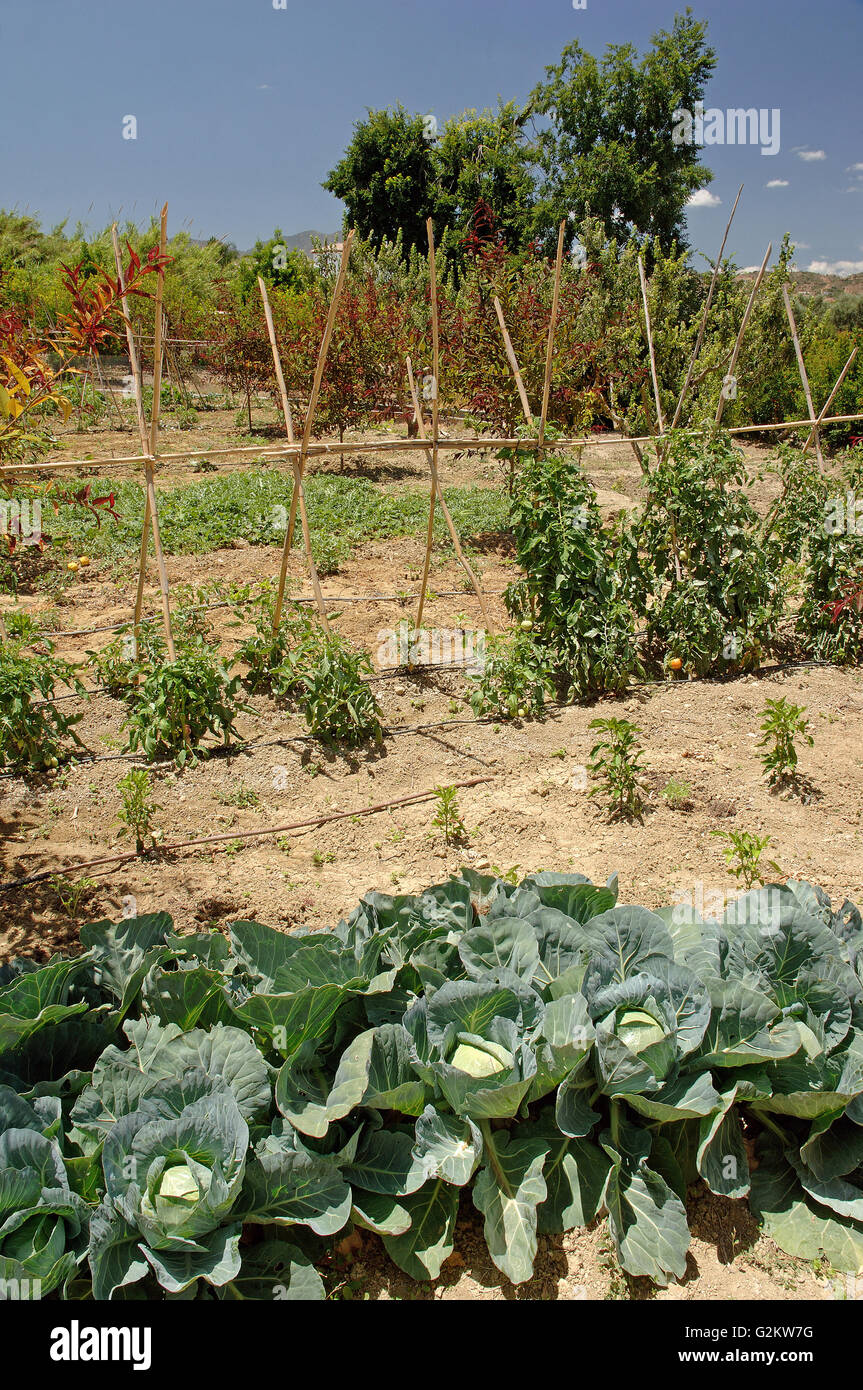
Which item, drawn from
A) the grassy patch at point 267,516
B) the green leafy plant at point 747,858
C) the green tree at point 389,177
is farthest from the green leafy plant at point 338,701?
the green tree at point 389,177

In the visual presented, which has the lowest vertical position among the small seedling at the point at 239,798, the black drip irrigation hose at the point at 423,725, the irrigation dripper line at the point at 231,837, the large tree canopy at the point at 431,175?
the irrigation dripper line at the point at 231,837

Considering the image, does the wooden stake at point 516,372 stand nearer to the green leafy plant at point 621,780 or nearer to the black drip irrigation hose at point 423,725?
the black drip irrigation hose at point 423,725

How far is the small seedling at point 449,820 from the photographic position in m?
3.61

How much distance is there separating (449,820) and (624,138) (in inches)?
894

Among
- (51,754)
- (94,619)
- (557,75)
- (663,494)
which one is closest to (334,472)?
(94,619)

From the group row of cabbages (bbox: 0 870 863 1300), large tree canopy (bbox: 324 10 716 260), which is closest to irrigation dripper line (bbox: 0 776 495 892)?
row of cabbages (bbox: 0 870 863 1300)

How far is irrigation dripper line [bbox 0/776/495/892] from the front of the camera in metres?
3.43

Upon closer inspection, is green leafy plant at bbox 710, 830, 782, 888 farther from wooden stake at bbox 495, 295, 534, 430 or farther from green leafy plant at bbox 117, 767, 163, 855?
wooden stake at bbox 495, 295, 534, 430

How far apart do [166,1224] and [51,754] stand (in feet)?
9.54

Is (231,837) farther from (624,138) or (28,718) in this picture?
(624,138)

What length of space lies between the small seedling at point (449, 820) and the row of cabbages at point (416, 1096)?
1.24m

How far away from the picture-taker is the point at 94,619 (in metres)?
6.20
